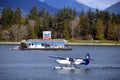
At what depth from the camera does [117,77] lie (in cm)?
5409

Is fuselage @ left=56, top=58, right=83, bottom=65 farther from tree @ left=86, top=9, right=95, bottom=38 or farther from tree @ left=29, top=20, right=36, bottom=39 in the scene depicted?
tree @ left=86, top=9, right=95, bottom=38

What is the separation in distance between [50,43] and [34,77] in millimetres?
59585

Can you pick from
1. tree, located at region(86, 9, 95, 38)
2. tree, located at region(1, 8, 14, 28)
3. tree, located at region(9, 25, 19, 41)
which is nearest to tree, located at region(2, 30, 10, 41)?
tree, located at region(9, 25, 19, 41)

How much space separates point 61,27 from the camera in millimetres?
136875

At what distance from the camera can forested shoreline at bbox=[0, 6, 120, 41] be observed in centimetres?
13475

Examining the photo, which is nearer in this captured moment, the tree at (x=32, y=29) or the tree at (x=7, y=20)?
the tree at (x=32, y=29)

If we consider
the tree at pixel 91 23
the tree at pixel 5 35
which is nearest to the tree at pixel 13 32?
the tree at pixel 5 35

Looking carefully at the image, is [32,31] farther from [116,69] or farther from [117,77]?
[117,77]

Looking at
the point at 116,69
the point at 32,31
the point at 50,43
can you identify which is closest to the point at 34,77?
the point at 116,69

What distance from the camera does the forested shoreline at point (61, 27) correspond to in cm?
13475

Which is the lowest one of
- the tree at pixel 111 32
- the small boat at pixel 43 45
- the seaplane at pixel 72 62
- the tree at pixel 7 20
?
the seaplane at pixel 72 62

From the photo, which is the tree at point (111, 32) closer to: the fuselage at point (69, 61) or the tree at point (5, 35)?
the tree at point (5, 35)

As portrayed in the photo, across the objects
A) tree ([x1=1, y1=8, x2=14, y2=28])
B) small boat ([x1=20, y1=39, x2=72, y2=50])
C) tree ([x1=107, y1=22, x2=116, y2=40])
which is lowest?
small boat ([x1=20, y1=39, x2=72, y2=50])

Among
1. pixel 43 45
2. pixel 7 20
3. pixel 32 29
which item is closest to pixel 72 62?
pixel 43 45
